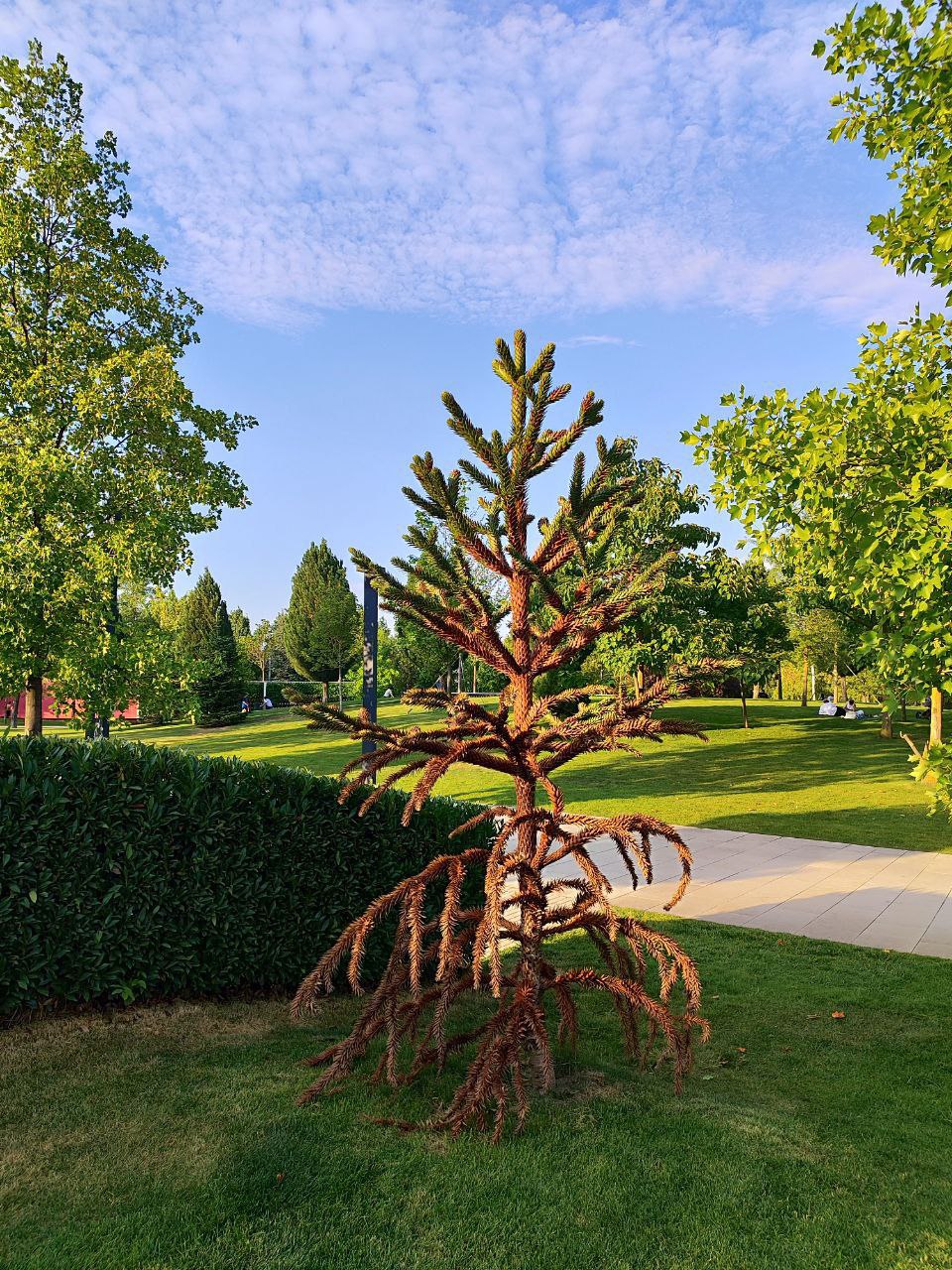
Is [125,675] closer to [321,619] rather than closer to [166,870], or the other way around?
[166,870]

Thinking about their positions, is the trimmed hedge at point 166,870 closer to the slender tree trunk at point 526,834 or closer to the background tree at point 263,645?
the slender tree trunk at point 526,834

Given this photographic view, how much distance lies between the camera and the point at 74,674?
37.0 feet

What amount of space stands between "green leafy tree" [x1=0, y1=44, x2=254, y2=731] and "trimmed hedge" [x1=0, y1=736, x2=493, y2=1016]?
22.8ft

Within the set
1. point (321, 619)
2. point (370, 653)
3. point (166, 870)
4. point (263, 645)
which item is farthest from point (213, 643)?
point (166, 870)

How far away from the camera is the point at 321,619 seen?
47.2m

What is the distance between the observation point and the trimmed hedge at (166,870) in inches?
170

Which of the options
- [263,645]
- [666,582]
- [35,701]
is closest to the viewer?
[35,701]

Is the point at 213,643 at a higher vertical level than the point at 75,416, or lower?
lower

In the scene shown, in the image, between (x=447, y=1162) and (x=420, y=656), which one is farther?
(x=420, y=656)

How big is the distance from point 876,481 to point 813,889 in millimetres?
6036

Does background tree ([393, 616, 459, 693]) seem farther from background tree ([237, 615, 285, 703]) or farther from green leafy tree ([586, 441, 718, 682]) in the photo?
background tree ([237, 615, 285, 703])

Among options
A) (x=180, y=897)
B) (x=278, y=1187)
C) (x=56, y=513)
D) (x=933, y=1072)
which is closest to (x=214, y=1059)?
(x=180, y=897)

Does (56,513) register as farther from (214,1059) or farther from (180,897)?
(214,1059)

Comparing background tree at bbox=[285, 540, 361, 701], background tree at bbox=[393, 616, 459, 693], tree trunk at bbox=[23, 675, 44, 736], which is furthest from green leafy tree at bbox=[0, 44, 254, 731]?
background tree at bbox=[285, 540, 361, 701]
